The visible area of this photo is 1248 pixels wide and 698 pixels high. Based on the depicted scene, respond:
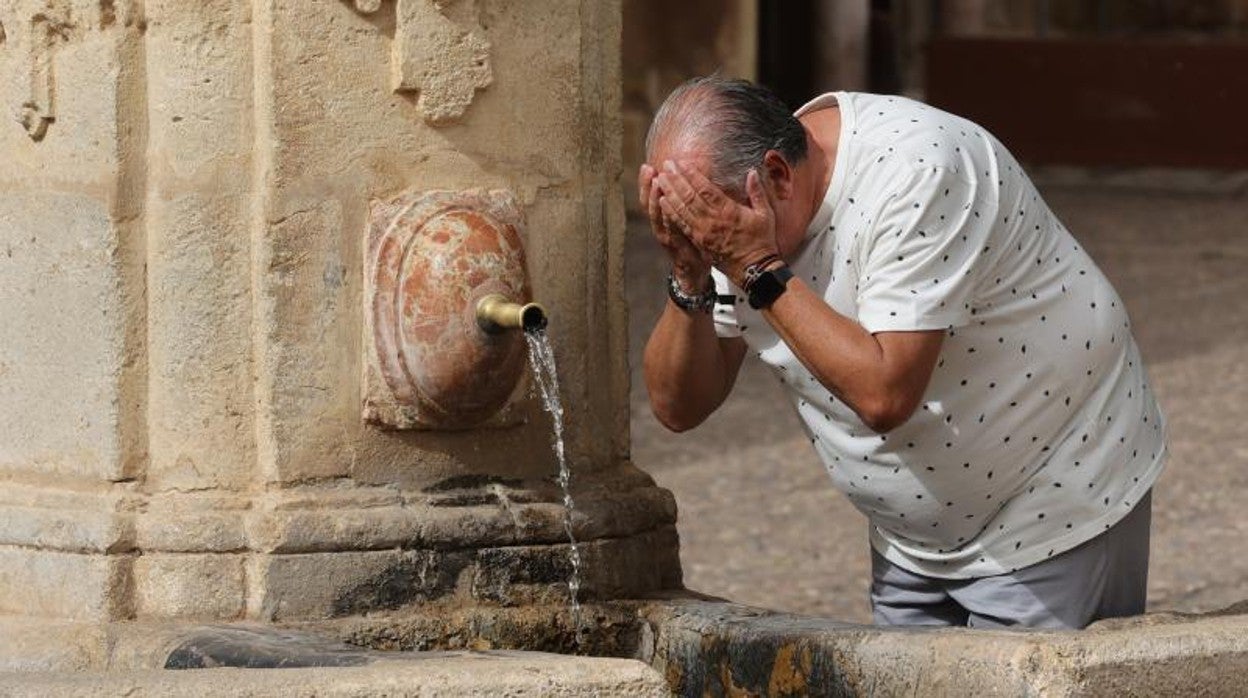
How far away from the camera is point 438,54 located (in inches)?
149

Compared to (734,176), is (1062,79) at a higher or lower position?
lower

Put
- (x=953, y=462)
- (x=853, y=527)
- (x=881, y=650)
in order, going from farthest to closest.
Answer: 1. (x=853, y=527)
2. (x=953, y=462)
3. (x=881, y=650)

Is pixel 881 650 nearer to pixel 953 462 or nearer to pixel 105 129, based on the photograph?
pixel 953 462

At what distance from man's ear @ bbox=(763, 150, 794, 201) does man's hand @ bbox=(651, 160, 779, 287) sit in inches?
1.0

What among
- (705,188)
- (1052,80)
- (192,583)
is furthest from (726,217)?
(1052,80)

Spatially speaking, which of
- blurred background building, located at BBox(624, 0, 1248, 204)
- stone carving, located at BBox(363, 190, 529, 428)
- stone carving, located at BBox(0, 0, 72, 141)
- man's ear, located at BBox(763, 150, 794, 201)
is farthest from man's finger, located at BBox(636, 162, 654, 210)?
blurred background building, located at BBox(624, 0, 1248, 204)

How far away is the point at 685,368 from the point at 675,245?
28cm

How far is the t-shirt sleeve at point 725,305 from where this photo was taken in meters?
3.69

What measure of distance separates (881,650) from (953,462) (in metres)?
0.38

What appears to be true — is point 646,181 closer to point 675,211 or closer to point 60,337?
point 675,211

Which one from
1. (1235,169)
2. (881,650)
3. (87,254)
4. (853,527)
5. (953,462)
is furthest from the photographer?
(1235,169)

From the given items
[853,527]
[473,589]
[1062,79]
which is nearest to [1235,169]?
[1062,79]

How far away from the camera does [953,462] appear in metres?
3.54

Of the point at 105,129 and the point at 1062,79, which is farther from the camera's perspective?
the point at 1062,79
